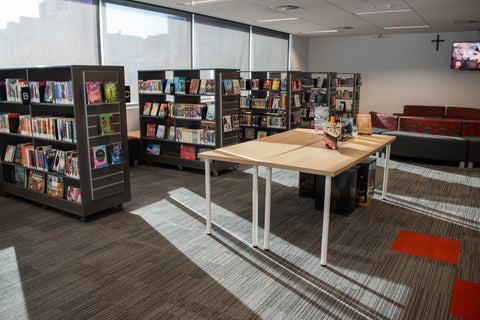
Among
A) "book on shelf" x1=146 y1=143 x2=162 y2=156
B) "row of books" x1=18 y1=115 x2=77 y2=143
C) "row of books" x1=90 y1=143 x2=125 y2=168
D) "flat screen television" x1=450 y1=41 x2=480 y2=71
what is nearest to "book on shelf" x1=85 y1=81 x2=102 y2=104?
"row of books" x1=18 y1=115 x2=77 y2=143

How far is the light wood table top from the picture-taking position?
3.22 metres

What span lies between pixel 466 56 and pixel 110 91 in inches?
420

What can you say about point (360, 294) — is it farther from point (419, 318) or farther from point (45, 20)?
point (45, 20)

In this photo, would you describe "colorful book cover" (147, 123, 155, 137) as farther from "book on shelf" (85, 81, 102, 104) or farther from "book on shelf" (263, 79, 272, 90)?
"book on shelf" (85, 81, 102, 104)

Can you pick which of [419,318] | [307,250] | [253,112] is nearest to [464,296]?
[419,318]

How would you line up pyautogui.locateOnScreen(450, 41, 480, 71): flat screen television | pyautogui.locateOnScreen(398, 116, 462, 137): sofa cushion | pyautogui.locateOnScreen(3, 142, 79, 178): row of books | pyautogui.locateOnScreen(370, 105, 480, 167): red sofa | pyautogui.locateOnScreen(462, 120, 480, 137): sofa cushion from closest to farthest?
pyautogui.locateOnScreen(3, 142, 79, 178): row of books < pyautogui.locateOnScreen(370, 105, 480, 167): red sofa < pyautogui.locateOnScreen(462, 120, 480, 137): sofa cushion < pyautogui.locateOnScreen(398, 116, 462, 137): sofa cushion < pyautogui.locateOnScreen(450, 41, 480, 71): flat screen television

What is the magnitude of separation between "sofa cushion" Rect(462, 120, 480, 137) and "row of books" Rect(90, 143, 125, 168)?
6.52 metres

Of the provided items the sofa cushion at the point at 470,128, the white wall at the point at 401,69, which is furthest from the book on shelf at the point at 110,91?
the white wall at the point at 401,69

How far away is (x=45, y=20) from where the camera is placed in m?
6.13

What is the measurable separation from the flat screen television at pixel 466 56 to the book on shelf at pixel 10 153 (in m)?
11.4

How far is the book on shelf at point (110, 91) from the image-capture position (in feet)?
13.6

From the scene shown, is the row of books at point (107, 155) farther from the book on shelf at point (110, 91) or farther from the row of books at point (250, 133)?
Answer: the row of books at point (250, 133)

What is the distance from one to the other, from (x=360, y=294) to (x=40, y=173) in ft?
13.0

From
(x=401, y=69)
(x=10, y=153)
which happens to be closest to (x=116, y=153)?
(x=10, y=153)
